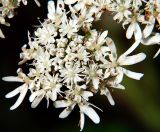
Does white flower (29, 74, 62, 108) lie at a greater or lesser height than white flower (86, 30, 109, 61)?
lesser

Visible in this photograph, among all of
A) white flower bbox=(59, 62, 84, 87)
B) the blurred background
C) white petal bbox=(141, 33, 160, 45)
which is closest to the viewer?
white flower bbox=(59, 62, 84, 87)

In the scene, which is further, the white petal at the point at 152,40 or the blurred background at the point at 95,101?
the blurred background at the point at 95,101

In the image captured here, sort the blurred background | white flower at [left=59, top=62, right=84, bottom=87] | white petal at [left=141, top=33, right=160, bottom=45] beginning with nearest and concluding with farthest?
white flower at [left=59, top=62, right=84, bottom=87] < white petal at [left=141, top=33, right=160, bottom=45] < the blurred background

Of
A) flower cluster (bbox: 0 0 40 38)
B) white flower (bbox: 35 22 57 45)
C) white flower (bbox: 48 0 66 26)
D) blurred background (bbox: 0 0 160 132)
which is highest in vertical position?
flower cluster (bbox: 0 0 40 38)

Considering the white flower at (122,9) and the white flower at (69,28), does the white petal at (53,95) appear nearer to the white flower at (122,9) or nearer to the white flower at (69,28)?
the white flower at (69,28)

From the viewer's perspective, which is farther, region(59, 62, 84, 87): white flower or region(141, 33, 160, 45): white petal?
region(141, 33, 160, 45): white petal

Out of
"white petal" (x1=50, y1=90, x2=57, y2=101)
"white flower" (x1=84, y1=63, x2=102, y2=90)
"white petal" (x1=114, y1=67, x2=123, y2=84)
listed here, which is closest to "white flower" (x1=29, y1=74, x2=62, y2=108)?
"white petal" (x1=50, y1=90, x2=57, y2=101)

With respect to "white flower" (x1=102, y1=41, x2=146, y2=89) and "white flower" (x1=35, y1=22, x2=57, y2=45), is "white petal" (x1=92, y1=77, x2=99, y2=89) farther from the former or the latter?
"white flower" (x1=35, y1=22, x2=57, y2=45)

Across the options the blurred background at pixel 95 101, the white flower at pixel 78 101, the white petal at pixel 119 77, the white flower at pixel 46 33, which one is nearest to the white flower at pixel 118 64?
the white petal at pixel 119 77

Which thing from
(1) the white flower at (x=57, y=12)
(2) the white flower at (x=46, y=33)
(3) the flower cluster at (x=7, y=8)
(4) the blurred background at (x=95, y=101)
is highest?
(3) the flower cluster at (x=7, y=8)

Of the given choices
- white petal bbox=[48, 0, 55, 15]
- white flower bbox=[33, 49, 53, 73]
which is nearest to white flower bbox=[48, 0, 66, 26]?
white petal bbox=[48, 0, 55, 15]
